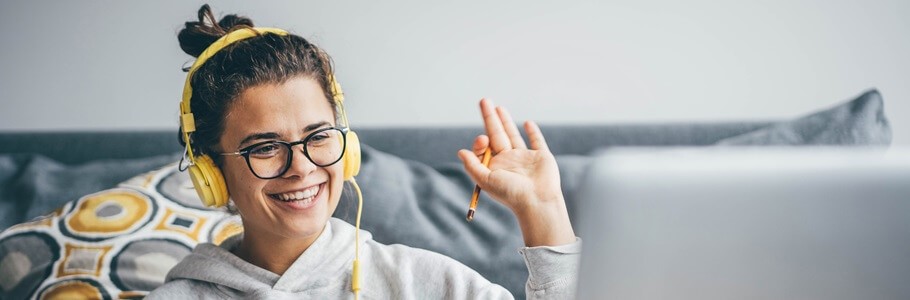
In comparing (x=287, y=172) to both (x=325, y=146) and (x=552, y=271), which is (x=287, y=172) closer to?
(x=325, y=146)

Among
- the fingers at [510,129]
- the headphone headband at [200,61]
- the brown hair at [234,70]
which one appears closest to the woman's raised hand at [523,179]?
the fingers at [510,129]

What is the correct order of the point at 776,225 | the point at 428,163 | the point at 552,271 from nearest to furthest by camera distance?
the point at 776,225, the point at 552,271, the point at 428,163

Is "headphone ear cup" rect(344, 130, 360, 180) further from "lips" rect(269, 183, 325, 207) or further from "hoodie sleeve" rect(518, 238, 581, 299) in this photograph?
"hoodie sleeve" rect(518, 238, 581, 299)

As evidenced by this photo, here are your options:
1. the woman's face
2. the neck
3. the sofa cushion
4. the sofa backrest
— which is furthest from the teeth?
the sofa cushion

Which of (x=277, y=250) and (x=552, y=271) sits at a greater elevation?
(x=552, y=271)

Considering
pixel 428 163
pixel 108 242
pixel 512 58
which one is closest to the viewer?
pixel 108 242

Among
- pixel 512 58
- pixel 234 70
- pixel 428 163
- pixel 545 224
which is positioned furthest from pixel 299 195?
pixel 512 58

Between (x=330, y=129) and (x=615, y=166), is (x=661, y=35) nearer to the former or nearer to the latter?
(x=330, y=129)

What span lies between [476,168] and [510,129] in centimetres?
11

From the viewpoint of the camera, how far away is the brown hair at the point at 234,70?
1.51m

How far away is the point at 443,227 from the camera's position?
6.43ft

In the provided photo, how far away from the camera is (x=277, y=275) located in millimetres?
1579

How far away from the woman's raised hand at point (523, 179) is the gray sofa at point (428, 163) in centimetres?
31

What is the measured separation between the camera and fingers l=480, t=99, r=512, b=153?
1361 millimetres
